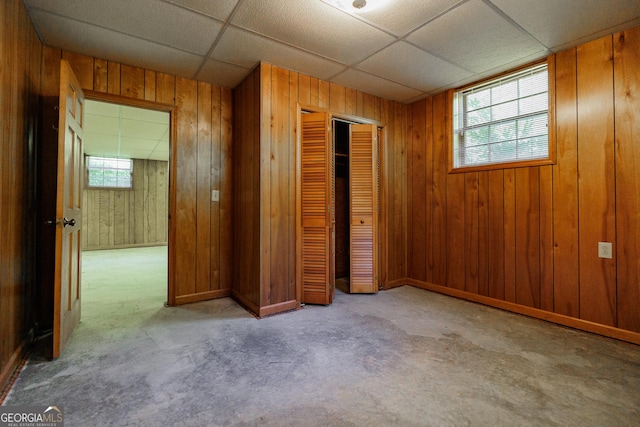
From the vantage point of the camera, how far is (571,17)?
2.03 metres

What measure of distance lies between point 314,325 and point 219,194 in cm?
179

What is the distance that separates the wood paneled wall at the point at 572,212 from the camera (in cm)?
219

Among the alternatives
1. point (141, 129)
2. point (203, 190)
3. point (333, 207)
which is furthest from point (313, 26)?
point (141, 129)

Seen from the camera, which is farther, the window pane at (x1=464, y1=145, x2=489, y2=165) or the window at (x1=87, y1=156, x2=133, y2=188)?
the window at (x1=87, y1=156, x2=133, y2=188)

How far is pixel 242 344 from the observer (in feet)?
6.93

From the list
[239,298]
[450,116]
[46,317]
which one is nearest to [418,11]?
[450,116]

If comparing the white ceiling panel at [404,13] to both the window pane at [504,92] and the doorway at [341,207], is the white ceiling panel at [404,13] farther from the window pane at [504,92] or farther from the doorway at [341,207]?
the doorway at [341,207]

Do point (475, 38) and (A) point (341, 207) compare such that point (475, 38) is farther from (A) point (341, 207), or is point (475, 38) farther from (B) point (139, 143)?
(B) point (139, 143)

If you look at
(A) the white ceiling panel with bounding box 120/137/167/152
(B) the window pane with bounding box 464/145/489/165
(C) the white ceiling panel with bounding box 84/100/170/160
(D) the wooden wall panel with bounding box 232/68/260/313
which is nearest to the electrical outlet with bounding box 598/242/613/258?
(B) the window pane with bounding box 464/145/489/165

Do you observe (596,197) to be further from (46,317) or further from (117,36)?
(46,317)

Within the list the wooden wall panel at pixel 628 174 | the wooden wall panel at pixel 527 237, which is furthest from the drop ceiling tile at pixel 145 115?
the wooden wall panel at pixel 628 174

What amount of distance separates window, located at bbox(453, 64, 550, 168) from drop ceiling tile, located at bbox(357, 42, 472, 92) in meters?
0.37

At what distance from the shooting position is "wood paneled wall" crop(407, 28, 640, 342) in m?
2.19

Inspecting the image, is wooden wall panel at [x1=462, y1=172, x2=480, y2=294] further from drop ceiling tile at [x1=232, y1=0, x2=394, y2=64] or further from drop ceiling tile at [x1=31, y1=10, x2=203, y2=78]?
drop ceiling tile at [x1=31, y1=10, x2=203, y2=78]
